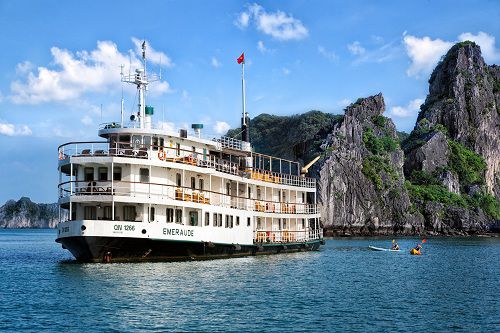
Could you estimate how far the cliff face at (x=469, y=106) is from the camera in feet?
548

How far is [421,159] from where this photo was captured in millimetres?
153000

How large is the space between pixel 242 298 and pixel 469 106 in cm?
15416

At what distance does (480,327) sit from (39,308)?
58.5 feet

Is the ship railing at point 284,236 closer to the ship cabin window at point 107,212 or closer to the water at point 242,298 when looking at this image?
the water at point 242,298

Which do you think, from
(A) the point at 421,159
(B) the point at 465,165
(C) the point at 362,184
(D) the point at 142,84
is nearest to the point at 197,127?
(D) the point at 142,84

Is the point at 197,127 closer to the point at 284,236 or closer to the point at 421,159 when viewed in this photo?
the point at 284,236

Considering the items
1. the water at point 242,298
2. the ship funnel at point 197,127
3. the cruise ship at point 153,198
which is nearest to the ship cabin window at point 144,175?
the cruise ship at point 153,198

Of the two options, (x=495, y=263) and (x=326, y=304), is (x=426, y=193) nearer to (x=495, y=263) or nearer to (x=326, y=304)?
(x=495, y=263)

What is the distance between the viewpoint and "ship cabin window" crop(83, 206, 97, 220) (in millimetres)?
40875

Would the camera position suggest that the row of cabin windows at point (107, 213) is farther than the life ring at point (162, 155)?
No

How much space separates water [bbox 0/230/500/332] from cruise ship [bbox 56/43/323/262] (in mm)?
1448

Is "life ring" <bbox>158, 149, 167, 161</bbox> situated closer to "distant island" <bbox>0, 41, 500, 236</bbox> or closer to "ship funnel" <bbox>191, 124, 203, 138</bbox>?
"ship funnel" <bbox>191, 124, 203, 138</bbox>

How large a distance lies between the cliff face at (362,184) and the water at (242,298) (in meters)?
76.6

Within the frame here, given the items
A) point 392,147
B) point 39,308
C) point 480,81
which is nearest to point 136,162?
point 39,308
